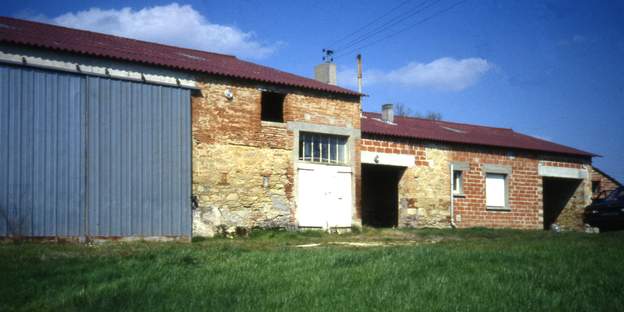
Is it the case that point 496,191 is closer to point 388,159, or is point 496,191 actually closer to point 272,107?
point 388,159

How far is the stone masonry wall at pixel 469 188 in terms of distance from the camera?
68.8 ft

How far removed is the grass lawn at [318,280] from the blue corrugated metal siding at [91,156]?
93.6 inches

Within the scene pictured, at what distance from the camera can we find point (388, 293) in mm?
6707

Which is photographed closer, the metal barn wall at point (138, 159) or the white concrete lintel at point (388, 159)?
the metal barn wall at point (138, 159)

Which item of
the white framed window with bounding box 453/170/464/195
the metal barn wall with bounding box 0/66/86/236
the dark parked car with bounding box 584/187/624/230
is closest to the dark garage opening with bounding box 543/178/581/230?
the dark parked car with bounding box 584/187/624/230

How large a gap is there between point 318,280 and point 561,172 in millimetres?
20750

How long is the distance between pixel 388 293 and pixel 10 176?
9.28 metres

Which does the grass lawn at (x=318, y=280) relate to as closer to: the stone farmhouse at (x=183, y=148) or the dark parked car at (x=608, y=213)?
the stone farmhouse at (x=183, y=148)

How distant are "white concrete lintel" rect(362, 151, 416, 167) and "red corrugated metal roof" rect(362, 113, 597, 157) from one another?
72 centimetres

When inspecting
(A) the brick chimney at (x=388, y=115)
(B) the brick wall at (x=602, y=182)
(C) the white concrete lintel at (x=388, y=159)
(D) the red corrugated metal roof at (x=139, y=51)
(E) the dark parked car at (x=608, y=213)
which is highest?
(D) the red corrugated metal roof at (x=139, y=51)

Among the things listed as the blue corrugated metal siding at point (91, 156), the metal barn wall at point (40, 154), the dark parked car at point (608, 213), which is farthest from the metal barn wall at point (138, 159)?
the dark parked car at point (608, 213)

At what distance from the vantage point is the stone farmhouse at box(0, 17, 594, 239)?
42.6 ft

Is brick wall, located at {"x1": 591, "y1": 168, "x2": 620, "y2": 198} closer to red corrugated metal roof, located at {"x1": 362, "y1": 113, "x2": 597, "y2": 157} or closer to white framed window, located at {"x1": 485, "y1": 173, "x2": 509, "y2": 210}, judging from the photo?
red corrugated metal roof, located at {"x1": 362, "y1": 113, "x2": 597, "y2": 157}

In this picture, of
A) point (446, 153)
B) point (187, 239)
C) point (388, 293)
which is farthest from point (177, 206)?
point (446, 153)
